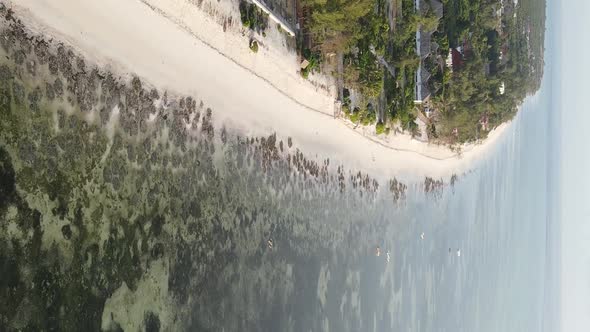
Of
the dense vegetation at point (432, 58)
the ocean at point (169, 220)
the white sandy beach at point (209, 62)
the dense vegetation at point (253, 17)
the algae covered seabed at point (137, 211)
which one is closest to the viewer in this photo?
the algae covered seabed at point (137, 211)

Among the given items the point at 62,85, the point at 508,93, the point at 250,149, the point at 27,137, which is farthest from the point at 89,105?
the point at 508,93

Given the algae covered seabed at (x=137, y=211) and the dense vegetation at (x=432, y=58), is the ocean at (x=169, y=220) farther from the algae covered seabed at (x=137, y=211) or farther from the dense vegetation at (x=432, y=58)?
the dense vegetation at (x=432, y=58)

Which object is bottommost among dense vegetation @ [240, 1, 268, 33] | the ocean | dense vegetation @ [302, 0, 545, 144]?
the ocean

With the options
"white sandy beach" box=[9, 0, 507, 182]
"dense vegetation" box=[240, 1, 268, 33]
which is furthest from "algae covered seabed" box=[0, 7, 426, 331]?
"dense vegetation" box=[240, 1, 268, 33]

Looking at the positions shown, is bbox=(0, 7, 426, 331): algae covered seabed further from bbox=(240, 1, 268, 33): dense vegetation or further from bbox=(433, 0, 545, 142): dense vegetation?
bbox=(433, 0, 545, 142): dense vegetation

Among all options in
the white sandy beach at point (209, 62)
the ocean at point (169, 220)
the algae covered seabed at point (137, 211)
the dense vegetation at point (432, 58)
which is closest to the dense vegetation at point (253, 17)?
the white sandy beach at point (209, 62)

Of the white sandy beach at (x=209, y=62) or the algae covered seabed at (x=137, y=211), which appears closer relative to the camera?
the algae covered seabed at (x=137, y=211)
